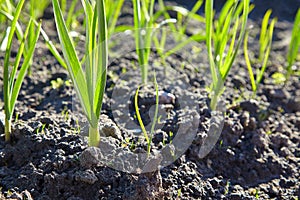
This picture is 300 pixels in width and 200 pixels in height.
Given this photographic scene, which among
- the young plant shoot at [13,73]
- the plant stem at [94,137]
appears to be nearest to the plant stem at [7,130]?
the young plant shoot at [13,73]

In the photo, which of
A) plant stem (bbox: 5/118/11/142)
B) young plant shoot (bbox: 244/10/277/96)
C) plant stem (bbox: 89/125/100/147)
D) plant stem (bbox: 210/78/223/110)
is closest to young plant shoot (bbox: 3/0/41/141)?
plant stem (bbox: 5/118/11/142)

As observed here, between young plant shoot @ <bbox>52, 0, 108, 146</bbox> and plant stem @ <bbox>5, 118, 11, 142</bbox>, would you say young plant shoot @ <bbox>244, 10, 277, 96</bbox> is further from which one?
plant stem @ <bbox>5, 118, 11, 142</bbox>

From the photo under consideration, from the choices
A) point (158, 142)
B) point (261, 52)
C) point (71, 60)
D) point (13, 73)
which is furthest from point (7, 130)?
point (261, 52)

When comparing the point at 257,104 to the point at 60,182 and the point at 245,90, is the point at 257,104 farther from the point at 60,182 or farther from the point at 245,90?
the point at 60,182

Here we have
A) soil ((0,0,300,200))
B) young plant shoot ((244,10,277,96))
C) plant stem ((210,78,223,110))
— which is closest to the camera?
soil ((0,0,300,200))

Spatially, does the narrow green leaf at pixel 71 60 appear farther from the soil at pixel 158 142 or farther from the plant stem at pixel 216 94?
the plant stem at pixel 216 94

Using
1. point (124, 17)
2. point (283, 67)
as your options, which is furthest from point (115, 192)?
point (124, 17)
